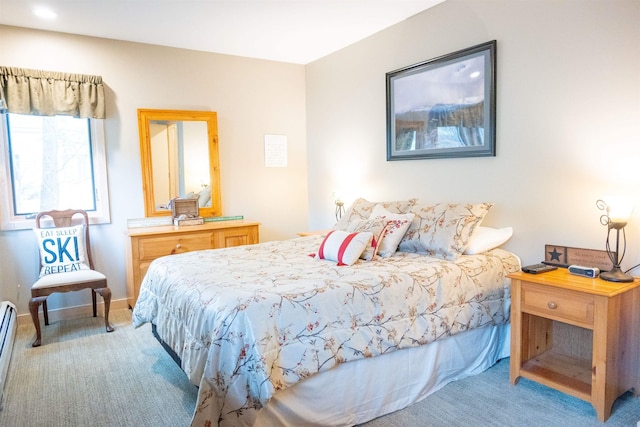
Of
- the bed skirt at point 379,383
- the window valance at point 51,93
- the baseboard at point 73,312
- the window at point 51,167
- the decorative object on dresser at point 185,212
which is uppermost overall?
the window valance at point 51,93

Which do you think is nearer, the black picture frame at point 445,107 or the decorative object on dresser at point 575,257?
the decorative object on dresser at point 575,257

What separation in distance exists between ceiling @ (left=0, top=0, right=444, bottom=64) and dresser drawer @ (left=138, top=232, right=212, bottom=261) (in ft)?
6.26

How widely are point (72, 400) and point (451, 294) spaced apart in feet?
7.52

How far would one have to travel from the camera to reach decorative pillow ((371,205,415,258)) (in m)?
2.92

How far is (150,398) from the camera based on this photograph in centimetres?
244

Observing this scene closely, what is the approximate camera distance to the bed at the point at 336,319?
1.83 meters

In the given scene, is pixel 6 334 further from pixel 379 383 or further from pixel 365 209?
pixel 365 209

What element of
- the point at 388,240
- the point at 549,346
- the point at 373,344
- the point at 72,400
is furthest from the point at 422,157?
the point at 72,400

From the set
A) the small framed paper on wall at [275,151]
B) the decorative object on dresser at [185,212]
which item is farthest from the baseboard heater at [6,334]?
the small framed paper on wall at [275,151]

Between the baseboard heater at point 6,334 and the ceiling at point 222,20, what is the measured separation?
7.77 feet

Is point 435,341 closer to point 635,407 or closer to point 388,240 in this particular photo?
point 388,240

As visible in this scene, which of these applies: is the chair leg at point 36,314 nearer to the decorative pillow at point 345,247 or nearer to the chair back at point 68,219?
the chair back at point 68,219

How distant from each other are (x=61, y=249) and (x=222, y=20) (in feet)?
8.03

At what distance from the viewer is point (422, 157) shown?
3.61 metres
